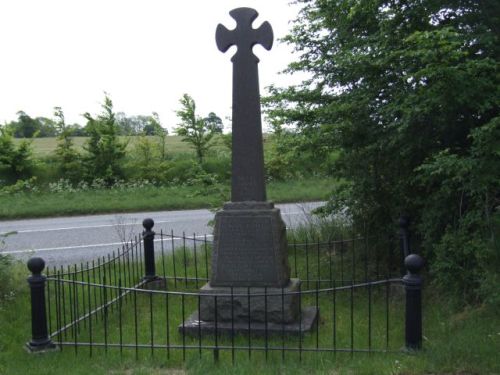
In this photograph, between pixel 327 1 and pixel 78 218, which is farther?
pixel 78 218

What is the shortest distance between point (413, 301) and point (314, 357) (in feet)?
2.97

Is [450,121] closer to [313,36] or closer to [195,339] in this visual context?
[313,36]

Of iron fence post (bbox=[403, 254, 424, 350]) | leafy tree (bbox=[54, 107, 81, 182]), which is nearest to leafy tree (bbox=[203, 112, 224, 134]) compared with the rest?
leafy tree (bbox=[54, 107, 81, 182])

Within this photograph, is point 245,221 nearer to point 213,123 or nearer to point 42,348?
point 42,348

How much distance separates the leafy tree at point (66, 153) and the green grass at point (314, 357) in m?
16.3

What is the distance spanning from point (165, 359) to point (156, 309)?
69.8 inches

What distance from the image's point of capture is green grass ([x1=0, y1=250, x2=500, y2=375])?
13.7 feet

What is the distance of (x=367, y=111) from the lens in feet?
20.6

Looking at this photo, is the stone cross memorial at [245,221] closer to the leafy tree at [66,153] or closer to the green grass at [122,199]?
the green grass at [122,199]

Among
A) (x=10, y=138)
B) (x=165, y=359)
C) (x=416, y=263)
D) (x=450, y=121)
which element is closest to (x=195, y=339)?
(x=165, y=359)

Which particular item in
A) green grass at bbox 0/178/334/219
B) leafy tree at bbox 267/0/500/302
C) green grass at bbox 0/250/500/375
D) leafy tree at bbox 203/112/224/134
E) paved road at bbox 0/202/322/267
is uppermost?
leafy tree at bbox 203/112/224/134

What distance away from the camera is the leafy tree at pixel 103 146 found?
21.2 m

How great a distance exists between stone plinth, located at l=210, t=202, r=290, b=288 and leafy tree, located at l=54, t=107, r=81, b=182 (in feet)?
55.5

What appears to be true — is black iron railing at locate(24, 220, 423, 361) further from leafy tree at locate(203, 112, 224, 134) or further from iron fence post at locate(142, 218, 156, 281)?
leafy tree at locate(203, 112, 224, 134)
